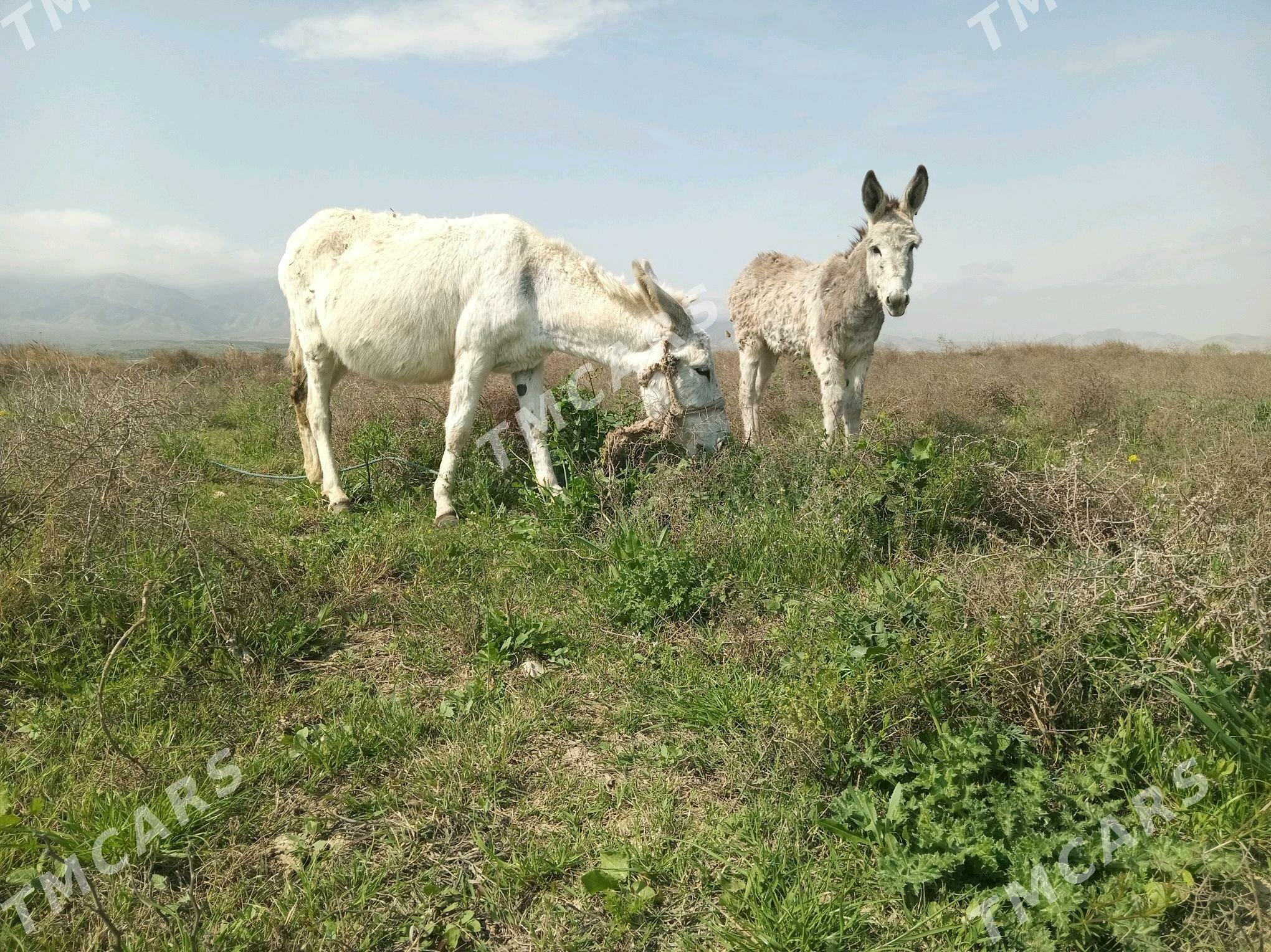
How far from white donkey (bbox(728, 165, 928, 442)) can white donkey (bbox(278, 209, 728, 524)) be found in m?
1.34

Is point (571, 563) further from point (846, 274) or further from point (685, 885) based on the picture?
point (846, 274)

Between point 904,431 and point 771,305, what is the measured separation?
3559 mm

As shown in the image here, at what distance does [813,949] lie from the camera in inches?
77.3

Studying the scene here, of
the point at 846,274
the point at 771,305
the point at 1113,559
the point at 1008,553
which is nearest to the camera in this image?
the point at 1113,559

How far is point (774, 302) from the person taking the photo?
27.1 ft

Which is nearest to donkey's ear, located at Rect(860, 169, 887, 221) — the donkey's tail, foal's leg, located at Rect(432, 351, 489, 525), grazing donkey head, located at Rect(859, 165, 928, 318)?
grazing donkey head, located at Rect(859, 165, 928, 318)

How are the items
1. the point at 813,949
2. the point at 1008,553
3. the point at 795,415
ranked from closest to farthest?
the point at 813,949 < the point at 1008,553 < the point at 795,415

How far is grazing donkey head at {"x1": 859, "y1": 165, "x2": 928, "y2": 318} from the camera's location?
232 inches

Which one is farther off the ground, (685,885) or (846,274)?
(846,274)

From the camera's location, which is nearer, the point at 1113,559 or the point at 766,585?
the point at 1113,559

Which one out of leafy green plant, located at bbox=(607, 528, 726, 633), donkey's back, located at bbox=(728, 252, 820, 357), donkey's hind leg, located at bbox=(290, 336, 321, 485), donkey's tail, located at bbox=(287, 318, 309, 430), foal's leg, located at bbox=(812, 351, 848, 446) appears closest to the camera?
leafy green plant, located at bbox=(607, 528, 726, 633)

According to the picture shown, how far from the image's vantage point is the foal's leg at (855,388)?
22.8 ft

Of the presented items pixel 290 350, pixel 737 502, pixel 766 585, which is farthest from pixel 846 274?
pixel 290 350

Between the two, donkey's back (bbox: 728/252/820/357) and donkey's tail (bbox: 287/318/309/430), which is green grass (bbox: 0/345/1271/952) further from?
donkey's back (bbox: 728/252/820/357)
